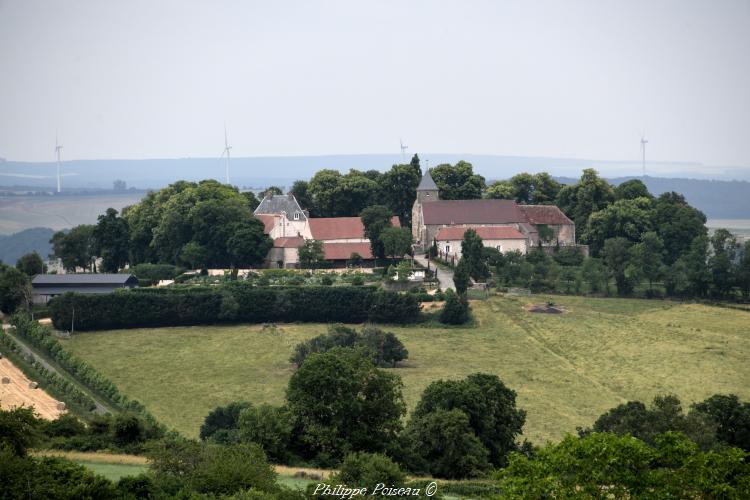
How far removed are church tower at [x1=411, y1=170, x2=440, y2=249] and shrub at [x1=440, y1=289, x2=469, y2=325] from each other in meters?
15.8

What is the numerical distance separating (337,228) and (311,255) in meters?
4.52

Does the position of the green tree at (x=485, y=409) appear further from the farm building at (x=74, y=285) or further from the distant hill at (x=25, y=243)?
the distant hill at (x=25, y=243)

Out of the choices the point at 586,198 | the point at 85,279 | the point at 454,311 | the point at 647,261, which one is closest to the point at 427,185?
the point at 586,198

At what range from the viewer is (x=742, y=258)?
2923 inches

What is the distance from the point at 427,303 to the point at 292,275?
30.3ft

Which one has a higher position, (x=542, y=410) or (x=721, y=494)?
(x=721, y=494)

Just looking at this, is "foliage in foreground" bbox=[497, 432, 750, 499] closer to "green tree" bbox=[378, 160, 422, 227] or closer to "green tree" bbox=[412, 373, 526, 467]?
"green tree" bbox=[412, 373, 526, 467]

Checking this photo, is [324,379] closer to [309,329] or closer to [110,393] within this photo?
[110,393]

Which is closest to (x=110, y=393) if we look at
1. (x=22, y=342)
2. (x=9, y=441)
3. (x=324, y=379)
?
(x=22, y=342)

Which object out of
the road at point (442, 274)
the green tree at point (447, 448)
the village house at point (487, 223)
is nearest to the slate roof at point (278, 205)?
the village house at point (487, 223)

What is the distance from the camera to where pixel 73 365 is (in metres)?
56.8

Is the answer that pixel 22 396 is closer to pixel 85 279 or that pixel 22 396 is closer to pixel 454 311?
pixel 85 279

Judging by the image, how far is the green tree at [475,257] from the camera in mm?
70875

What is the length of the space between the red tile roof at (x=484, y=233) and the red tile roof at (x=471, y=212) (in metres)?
1.28
